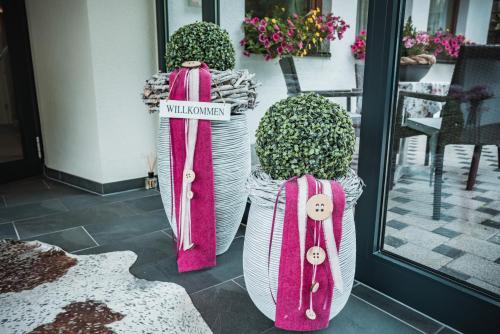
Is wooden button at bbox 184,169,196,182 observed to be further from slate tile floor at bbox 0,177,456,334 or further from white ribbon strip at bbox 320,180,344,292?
white ribbon strip at bbox 320,180,344,292

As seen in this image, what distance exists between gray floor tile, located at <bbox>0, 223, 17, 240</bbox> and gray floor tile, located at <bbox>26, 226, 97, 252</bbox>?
137mm

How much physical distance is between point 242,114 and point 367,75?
54 centimetres

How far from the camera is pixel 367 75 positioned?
4.41 feet

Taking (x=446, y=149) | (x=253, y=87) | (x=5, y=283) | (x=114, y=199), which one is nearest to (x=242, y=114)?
(x=253, y=87)

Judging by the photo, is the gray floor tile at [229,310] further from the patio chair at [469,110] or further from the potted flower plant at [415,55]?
the potted flower plant at [415,55]

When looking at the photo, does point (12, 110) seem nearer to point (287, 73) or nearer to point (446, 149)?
point (287, 73)

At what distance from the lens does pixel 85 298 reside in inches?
53.1

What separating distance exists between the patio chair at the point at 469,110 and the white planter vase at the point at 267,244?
16.7 inches

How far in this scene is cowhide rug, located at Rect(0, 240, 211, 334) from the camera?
1.21 m

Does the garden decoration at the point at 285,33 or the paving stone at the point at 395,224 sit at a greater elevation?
the garden decoration at the point at 285,33

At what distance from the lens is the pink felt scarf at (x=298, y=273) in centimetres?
100

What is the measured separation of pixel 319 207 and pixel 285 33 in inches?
57.5

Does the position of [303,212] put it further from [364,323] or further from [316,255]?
[364,323]

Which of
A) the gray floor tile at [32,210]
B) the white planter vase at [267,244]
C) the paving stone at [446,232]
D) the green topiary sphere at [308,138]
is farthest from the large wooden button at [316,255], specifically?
the gray floor tile at [32,210]
